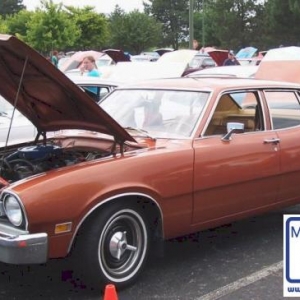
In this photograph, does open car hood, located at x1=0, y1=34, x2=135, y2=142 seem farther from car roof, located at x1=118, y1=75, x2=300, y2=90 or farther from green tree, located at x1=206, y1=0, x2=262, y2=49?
green tree, located at x1=206, y1=0, x2=262, y2=49

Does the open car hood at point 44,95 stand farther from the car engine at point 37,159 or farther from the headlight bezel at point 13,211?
the headlight bezel at point 13,211

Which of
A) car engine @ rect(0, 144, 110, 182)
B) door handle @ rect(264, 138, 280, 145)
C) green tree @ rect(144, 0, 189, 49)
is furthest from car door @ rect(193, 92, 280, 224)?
green tree @ rect(144, 0, 189, 49)

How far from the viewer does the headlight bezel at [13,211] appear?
371cm

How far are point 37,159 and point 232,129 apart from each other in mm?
1615

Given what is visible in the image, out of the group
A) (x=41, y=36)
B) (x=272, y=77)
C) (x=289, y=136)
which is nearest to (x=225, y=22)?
(x=41, y=36)

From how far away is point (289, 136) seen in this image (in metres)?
5.41

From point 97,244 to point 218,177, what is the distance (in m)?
1.22

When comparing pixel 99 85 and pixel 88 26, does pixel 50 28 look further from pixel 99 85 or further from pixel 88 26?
pixel 99 85

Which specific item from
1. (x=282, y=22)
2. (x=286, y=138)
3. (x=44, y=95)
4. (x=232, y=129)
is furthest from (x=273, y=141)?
(x=282, y=22)

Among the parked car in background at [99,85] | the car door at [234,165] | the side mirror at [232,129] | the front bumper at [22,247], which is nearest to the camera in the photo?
the front bumper at [22,247]

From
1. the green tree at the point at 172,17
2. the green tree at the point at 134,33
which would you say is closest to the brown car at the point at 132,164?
the green tree at the point at 134,33

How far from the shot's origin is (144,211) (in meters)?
4.31

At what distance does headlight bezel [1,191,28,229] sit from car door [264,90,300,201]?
2526 mm

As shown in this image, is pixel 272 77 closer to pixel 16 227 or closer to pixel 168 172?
pixel 168 172
